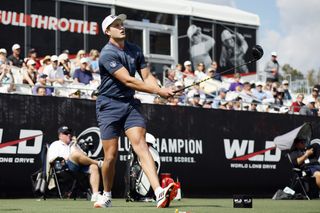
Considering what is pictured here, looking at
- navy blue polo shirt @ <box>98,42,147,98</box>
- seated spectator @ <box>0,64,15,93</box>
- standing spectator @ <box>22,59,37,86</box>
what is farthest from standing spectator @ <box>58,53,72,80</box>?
navy blue polo shirt @ <box>98,42,147,98</box>

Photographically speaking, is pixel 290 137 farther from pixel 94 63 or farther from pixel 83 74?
pixel 94 63

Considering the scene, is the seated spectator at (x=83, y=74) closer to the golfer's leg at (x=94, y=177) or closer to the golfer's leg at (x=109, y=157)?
the golfer's leg at (x=94, y=177)

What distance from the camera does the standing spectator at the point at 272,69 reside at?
25906 mm

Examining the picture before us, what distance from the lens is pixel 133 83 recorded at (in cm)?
1049

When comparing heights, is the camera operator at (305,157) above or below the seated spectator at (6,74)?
below

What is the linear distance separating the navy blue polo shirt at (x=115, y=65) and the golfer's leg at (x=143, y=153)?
0.55m

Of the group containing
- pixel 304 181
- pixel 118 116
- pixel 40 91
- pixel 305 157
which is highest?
pixel 40 91

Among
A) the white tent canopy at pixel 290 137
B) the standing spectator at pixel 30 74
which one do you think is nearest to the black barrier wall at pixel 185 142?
the standing spectator at pixel 30 74

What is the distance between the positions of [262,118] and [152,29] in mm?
8668

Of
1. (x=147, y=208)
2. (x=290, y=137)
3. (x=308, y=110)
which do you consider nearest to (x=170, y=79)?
(x=308, y=110)

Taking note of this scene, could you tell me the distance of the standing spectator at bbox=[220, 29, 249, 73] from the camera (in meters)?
30.6

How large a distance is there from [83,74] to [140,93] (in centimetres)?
149

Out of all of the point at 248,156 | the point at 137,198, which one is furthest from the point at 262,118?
Answer: the point at 137,198

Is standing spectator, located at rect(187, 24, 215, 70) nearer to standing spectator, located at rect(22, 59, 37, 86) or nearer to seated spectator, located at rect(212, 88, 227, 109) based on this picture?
seated spectator, located at rect(212, 88, 227, 109)
